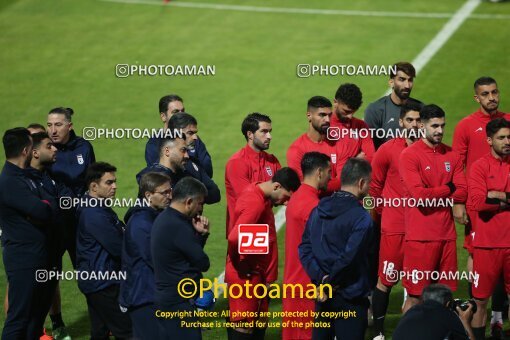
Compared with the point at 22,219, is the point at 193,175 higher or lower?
higher

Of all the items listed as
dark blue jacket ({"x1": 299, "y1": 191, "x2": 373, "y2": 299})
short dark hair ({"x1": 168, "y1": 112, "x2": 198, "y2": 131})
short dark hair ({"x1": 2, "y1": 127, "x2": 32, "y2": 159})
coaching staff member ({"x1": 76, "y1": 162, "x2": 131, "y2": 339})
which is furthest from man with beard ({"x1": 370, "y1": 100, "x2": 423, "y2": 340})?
short dark hair ({"x1": 2, "y1": 127, "x2": 32, "y2": 159})

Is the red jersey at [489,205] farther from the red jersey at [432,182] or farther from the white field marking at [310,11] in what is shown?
the white field marking at [310,11]

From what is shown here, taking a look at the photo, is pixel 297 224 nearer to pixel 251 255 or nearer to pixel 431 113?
pixel 251 255

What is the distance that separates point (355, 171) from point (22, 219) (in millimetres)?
3437

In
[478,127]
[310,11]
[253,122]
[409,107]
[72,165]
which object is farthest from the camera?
[310,11]

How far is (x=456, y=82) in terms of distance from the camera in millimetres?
22844

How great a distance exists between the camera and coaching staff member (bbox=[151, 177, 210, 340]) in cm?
1045

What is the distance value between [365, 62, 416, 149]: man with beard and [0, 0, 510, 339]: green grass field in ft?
18.0

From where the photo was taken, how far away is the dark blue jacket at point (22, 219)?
11836 mm

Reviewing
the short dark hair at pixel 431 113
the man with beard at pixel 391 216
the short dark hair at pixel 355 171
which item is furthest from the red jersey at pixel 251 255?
the short dark hair at pixel 431 113

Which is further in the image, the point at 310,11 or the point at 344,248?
the point at 310,11

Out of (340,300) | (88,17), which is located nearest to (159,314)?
(340,300)

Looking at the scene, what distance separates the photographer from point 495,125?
1248 centimetres

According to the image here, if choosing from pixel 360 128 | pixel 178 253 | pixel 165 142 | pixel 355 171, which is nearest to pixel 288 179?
pixel 355 171
